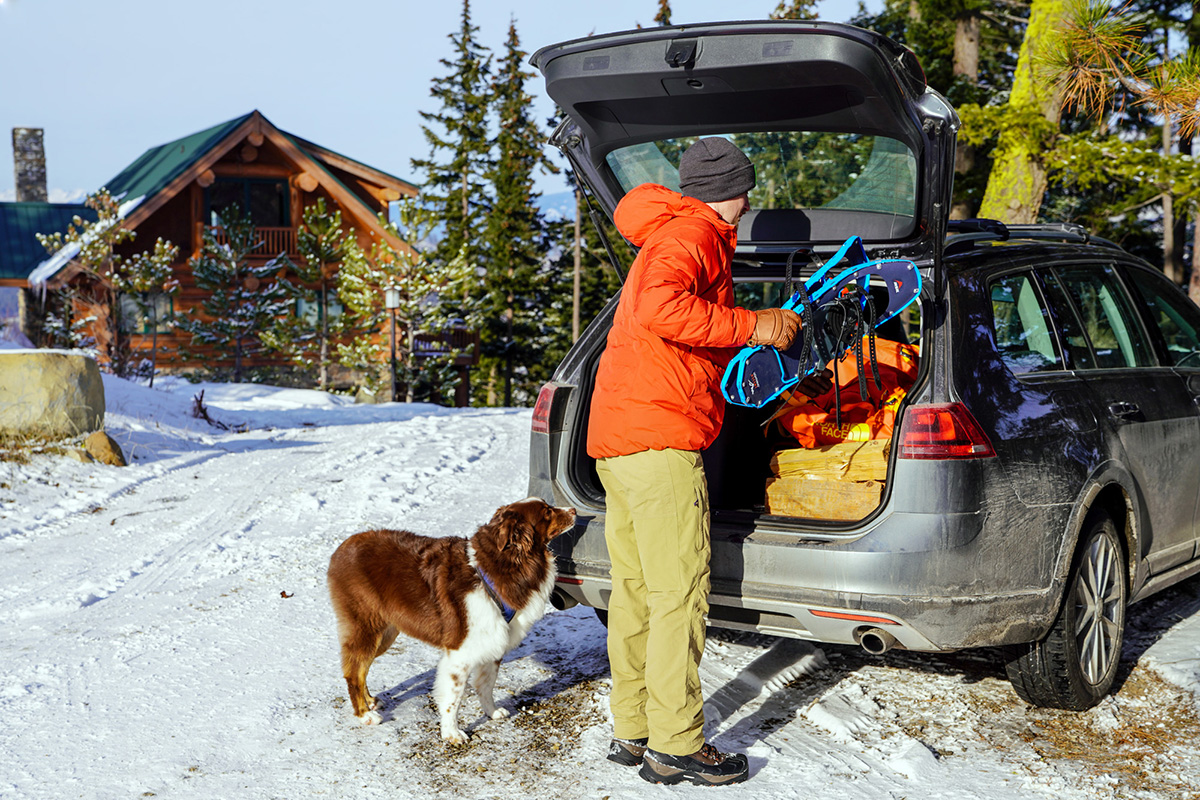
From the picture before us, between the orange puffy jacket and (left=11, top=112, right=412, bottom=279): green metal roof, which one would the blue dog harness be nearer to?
the orange puffy jacket

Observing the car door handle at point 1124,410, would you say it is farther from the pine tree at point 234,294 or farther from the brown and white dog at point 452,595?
the pine tree at point 234,294

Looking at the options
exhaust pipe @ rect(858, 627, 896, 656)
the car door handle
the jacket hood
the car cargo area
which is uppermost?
the jacket hood

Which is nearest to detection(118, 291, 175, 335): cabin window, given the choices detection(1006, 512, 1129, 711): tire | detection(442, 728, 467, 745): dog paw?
detection(442, 728, 467, 745): dog paw

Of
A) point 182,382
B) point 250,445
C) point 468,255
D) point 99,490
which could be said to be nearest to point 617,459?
point 99,490

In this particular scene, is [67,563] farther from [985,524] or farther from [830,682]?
[985,524]

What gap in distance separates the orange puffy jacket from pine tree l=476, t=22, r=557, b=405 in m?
32.8

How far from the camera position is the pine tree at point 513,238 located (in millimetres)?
36734

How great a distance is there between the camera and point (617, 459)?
341cm

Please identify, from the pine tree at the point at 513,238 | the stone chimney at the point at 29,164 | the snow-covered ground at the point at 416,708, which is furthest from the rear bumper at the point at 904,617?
the stone chimney at the point at 29,164

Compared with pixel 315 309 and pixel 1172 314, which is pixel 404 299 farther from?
pixel 1172 314

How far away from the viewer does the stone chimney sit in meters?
34.6

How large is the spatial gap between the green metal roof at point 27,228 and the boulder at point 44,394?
2210 centimetres

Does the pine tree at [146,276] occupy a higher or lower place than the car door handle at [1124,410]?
higher

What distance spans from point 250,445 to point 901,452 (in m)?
10.1
